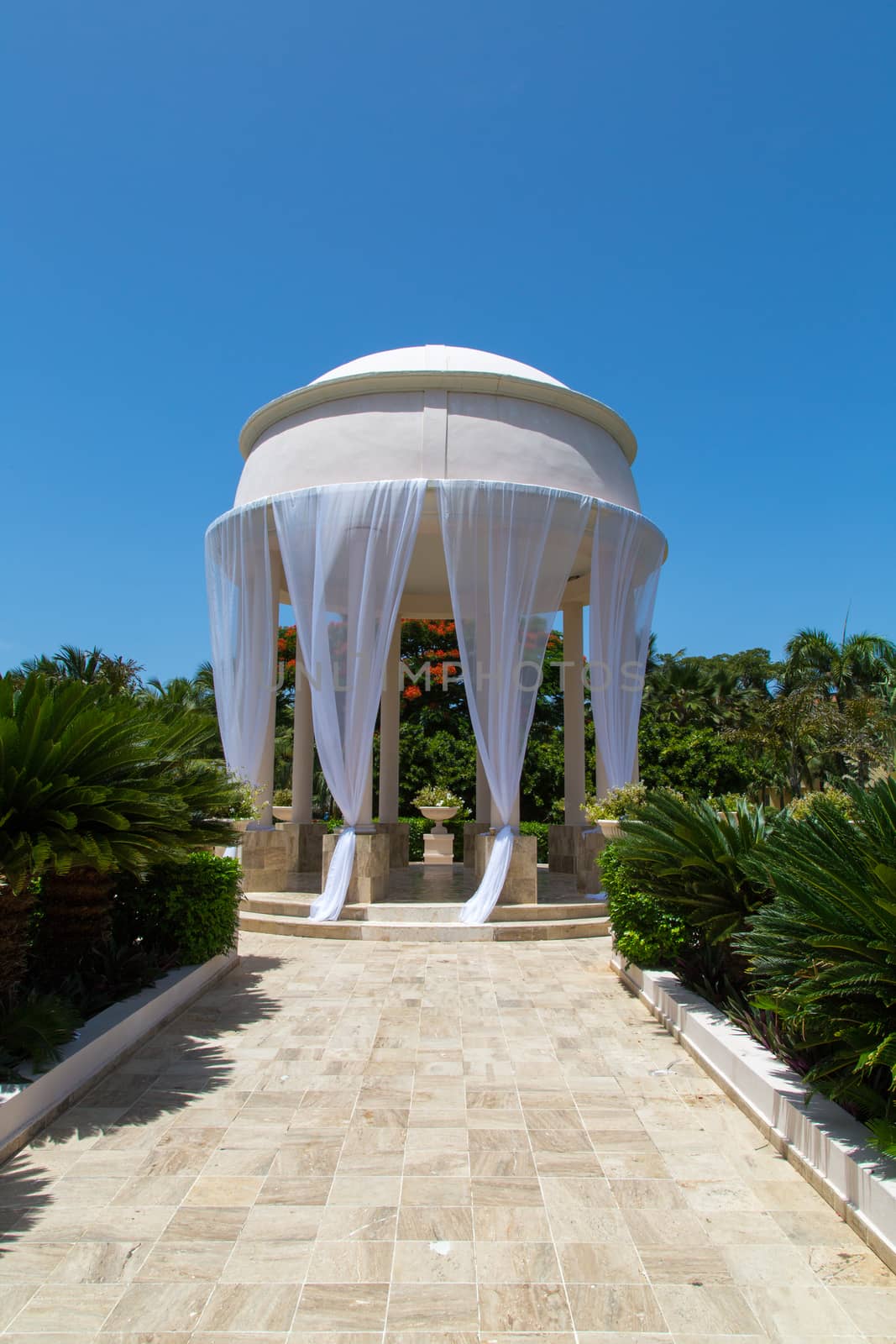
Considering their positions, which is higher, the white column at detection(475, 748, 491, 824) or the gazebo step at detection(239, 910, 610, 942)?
the white column at detection(475, 748, 491, 824)

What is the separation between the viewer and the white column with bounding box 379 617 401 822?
1484 cm

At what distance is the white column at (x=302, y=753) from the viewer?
13.8 m

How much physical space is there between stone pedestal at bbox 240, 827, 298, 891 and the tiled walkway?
220 inches

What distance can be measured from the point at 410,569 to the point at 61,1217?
11.5 metres

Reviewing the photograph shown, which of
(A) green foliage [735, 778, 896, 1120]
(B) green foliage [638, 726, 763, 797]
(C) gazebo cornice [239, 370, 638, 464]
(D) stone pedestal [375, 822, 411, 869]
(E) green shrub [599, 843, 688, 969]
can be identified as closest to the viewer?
(A) green foliage [735, 778, 896, 1120]

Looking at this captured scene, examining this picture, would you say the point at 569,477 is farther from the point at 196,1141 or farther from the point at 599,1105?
the point at 196,1141

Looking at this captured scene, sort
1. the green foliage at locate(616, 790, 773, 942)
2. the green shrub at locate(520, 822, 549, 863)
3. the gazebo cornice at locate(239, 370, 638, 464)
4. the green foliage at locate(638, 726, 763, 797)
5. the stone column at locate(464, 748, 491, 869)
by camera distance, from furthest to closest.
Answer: the green foliage at locate(638, 726, 763, 797)
the green shrub at locate(520, 822, 549, 863)
the stone column at locate(464, 748, 491, 869)
the gazebo cornice at locate(239, 370, 638, 464)
the green foliage at locate(616, 790, 773, 942)

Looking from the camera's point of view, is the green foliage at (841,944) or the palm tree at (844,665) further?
the palm tree at (844,665)

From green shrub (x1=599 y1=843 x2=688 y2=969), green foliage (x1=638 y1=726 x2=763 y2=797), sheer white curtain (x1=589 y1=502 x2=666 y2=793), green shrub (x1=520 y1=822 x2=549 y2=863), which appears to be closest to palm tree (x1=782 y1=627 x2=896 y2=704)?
green foliage (x1=638 y1=726 x2=763 y2=797)

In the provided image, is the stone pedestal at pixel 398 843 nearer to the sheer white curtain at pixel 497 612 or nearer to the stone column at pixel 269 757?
the stone column at pixel 269 757

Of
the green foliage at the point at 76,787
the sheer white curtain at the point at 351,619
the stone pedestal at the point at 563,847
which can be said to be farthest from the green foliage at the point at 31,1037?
the stone pedestal at the point at 563,847

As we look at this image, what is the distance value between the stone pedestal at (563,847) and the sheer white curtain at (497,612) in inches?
162

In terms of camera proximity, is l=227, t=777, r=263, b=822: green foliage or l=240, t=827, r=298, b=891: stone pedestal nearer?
l=227, t=777, r=263, b=822: green foliage

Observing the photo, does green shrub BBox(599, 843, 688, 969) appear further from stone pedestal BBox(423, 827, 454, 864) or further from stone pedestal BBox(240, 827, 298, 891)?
stone pedestal BBox(423, 827, 454, 864)
